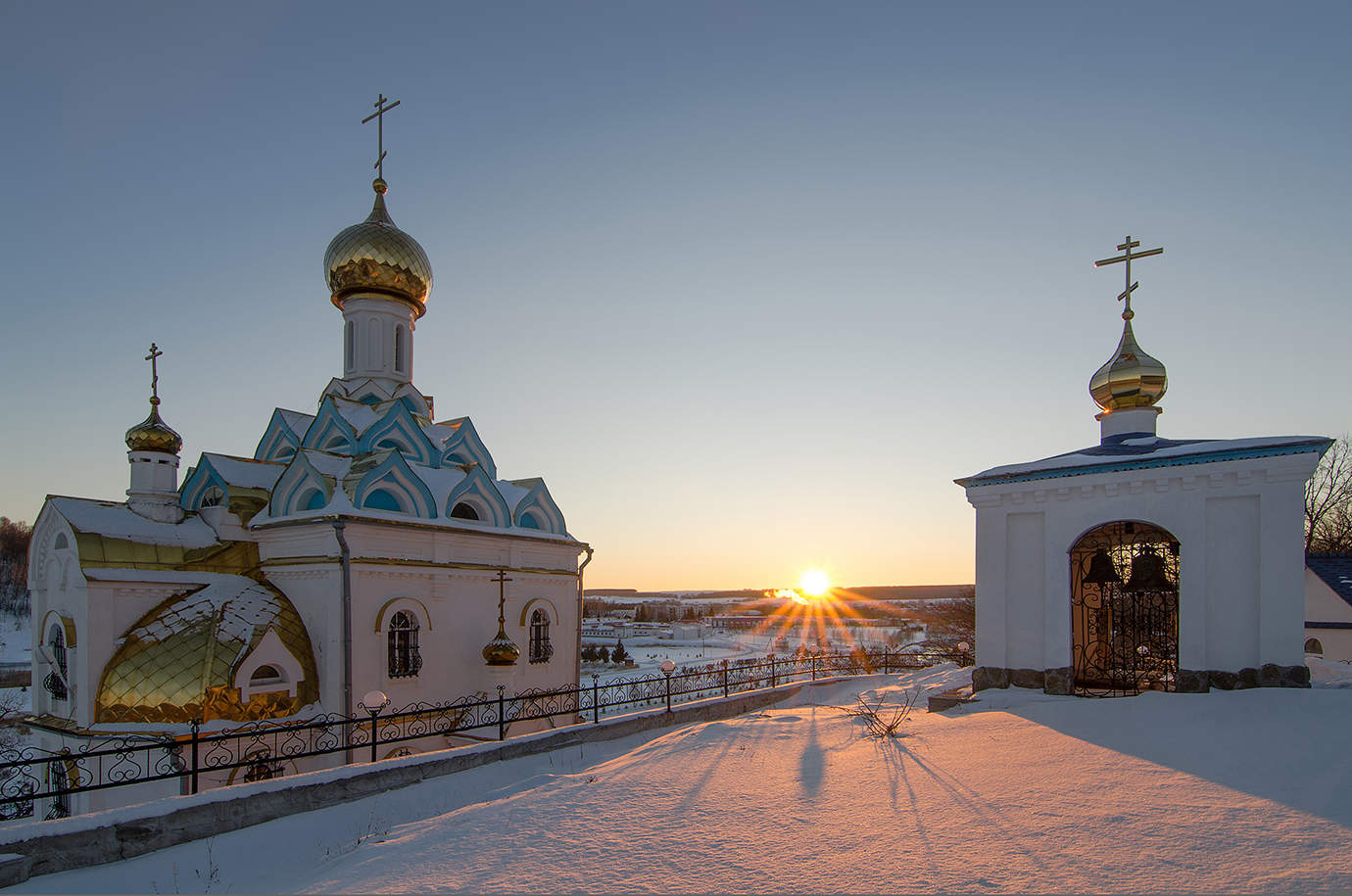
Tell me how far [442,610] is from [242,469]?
491 cm

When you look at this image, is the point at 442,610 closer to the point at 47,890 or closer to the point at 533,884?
the point at 47,890

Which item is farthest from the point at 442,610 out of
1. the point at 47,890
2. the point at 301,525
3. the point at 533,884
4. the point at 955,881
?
the point at 955,881

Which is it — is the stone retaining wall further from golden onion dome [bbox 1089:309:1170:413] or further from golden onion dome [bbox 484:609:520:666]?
golden onion dome [bbox 484:609:520:666]

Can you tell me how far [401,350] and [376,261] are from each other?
206cm

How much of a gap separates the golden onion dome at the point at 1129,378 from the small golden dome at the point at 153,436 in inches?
637

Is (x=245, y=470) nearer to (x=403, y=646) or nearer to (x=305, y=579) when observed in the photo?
(x=305, y=579)

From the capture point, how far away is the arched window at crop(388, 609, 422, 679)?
1204 cm

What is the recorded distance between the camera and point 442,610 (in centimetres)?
1295

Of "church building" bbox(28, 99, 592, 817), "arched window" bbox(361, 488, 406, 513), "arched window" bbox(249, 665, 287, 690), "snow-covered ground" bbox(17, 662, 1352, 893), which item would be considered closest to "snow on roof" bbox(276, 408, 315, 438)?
"church building" bbox(28, 99, 592, 817)

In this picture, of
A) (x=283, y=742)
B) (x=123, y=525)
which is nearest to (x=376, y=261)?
(x=123, y=525)

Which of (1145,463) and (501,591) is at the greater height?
(1145,463)

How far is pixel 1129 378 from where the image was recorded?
420 inches

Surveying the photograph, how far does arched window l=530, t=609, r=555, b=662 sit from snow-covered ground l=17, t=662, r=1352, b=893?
6863 millimetres

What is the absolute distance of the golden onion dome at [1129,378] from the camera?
10.6 metres
